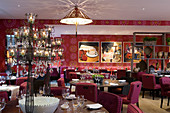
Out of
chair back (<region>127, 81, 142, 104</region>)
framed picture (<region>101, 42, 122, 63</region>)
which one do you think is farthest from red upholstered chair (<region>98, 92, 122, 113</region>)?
framed picture (<region>101, 42, 122, 63</region>)

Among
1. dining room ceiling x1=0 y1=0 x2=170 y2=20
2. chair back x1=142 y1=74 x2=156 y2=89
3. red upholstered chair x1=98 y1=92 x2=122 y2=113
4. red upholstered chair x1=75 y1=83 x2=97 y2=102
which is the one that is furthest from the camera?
chair back x1=142 y1=74 x2=156 y2=89

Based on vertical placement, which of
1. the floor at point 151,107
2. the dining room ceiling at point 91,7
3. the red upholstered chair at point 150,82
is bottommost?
the floor at point 151,107

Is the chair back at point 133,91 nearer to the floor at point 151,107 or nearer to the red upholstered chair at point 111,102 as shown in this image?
the floor at point 151,107

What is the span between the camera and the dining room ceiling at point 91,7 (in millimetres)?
5957

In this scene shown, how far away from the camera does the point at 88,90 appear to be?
4.74 meters

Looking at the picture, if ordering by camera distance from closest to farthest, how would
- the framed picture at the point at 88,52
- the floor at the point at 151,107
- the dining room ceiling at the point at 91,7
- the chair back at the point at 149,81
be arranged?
the floor at the point at 151,107
the dining room ceiling at the point at 91,7
the chair back at the point at 149,81
the framed picture at the point at 88,52

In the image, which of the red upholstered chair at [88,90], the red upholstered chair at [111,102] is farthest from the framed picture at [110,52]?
the red upholstered chair at [111,102]

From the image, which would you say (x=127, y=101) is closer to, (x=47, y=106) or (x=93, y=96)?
(x=93, y=96)

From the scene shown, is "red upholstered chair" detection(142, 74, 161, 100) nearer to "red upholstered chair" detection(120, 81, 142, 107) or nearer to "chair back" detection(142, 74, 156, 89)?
"chair back" detection(142, 74, 156, 89)

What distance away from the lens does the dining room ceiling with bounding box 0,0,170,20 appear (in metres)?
5.96

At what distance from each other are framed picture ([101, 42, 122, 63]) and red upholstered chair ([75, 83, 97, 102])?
796 centimetres

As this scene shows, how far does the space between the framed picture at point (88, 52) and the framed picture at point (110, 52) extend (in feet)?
1.22

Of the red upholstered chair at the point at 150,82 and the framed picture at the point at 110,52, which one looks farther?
the framed picture at the point at 110,52

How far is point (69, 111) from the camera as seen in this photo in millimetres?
2535
